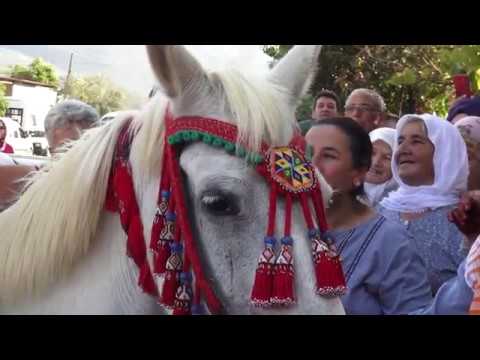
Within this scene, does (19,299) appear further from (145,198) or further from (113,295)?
(145,198)

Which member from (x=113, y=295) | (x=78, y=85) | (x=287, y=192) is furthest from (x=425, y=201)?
(x=78, y=85)

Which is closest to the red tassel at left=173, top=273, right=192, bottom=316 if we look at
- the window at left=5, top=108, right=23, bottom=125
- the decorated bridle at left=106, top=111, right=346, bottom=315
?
the decorated bridle at left=106, top=111, right=346, bottom=315

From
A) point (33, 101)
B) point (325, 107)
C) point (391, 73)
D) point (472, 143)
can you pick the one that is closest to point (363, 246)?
point (472, 143)

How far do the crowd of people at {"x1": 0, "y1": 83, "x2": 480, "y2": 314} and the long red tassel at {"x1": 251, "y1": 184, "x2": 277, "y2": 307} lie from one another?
60 cm

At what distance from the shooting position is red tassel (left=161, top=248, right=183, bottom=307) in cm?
194

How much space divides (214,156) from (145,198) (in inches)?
11.0

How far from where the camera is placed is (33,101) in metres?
15.9

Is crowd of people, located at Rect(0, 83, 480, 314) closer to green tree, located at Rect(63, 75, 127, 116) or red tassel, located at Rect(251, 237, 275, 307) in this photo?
green tree, located at Rect(63, 75, 127, 116)

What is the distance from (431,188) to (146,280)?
87.0 inches

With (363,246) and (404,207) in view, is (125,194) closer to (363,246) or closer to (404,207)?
(363,246)

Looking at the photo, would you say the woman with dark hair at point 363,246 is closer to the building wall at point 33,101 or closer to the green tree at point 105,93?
the green tree at point 105,93

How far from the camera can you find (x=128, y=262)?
2.04 metres

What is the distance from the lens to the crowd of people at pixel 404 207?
8.06ft

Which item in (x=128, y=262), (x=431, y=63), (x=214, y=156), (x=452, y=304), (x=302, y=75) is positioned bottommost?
(x=452, y=304)
